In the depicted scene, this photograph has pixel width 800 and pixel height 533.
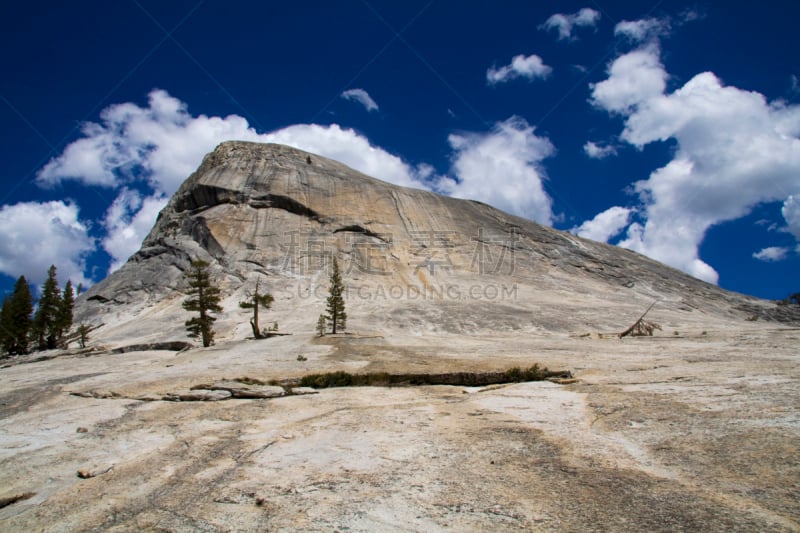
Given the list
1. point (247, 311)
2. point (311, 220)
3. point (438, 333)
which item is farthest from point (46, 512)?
point (311, 220)

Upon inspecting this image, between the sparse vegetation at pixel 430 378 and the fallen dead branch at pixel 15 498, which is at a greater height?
the sparse vegetation at pixel 430 378

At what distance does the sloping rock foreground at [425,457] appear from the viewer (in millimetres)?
5875

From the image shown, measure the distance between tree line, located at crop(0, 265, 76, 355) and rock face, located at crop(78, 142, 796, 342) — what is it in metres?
2.75

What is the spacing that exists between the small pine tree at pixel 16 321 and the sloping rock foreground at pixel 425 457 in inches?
1653

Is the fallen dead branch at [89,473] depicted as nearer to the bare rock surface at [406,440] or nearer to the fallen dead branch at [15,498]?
the bare rock surface at [406,440]

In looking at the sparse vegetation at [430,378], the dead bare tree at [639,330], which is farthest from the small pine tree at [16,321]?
the dead bare tree at [639,330]

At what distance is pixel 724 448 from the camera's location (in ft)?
24.3

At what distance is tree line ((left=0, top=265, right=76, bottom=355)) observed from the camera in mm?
48125

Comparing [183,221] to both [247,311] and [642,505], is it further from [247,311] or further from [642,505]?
[642,505]

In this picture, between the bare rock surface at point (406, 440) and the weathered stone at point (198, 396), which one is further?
the weathered stone at point (198, 396)

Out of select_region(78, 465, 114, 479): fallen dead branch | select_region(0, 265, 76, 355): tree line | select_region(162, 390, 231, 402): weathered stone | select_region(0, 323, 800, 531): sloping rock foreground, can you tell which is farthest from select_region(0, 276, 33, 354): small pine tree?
select_region(78, 465, 114, 479): fallen dead branch

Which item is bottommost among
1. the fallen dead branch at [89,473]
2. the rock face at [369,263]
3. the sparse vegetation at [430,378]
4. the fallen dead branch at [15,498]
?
the fallen dead branch at [15,498]

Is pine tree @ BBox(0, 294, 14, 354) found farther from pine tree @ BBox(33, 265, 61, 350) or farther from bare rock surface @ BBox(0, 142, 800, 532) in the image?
bare rock surface @ BBox(0, 142, 800, 532)

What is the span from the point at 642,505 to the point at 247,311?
145ft
